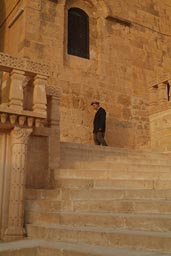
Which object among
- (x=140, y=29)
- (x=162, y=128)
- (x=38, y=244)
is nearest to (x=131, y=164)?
(x=162, y=128)

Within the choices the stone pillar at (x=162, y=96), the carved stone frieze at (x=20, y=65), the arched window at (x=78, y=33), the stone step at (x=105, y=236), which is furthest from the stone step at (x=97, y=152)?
the arched window at (x=78, y=33)

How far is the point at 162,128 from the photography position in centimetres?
1021

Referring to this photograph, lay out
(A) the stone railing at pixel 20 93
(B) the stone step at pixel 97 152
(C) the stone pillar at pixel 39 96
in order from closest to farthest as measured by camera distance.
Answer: (A) the stone railing at pixel 20 93 → (C) the stone pillar at pixel 39 96 → (B) the stone step at pixel 97 152

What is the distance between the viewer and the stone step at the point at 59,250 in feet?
11.6

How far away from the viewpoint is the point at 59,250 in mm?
3838

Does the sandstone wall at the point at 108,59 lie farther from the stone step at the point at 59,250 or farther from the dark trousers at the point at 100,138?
the stone step at the point at 59,250

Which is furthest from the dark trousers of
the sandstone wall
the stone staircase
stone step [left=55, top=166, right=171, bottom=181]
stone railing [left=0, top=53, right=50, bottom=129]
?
stone railing [left=0, top=53, right=50, bottom=129]

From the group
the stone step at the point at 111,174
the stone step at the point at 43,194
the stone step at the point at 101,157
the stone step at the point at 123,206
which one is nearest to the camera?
the stone step at the point at 123,206

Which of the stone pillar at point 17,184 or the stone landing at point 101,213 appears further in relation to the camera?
the stone pillar at point 17,184

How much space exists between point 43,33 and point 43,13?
2.82 ft

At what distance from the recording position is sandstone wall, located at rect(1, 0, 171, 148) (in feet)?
42.7

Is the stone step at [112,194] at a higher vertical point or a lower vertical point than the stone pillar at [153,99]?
lower

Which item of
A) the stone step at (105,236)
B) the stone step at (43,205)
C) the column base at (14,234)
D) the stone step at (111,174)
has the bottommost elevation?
the column base at (14,234)

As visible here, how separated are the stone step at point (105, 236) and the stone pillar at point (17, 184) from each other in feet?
0.68
